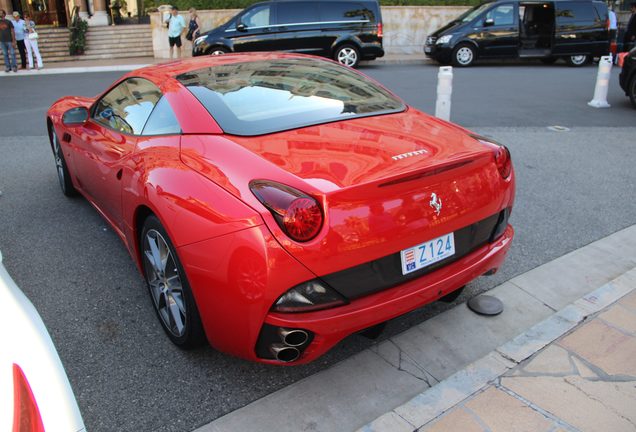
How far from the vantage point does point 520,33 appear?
16.0 m

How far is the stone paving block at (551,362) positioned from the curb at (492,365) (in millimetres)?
46

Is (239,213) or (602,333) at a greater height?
(239,213)

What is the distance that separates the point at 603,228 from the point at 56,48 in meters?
20.7

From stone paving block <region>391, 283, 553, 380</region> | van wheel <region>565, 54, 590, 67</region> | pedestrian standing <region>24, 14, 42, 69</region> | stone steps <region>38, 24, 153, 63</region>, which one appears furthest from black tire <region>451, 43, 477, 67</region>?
stone paving block <region>391, 283, 553, 380</region>

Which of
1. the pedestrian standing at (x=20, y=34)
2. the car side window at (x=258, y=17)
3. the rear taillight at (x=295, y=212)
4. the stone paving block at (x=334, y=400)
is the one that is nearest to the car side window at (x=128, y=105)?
the rear taillight at (x=295, y=212)

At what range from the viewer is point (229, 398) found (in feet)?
8.46

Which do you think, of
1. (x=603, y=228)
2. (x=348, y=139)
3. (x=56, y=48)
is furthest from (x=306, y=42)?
(x=348, y=139)

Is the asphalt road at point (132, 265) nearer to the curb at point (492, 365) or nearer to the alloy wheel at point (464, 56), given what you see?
the curb at point (492, 365)

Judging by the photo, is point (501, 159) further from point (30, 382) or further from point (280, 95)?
point (30, 382)

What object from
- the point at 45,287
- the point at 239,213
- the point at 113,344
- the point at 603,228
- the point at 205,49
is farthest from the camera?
the point at 205,49

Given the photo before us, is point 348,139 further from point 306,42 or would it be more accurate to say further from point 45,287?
point 306,42

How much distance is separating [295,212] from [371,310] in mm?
561

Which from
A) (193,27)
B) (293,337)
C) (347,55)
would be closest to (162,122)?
(293,337)

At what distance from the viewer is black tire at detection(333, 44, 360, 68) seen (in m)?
15.5
